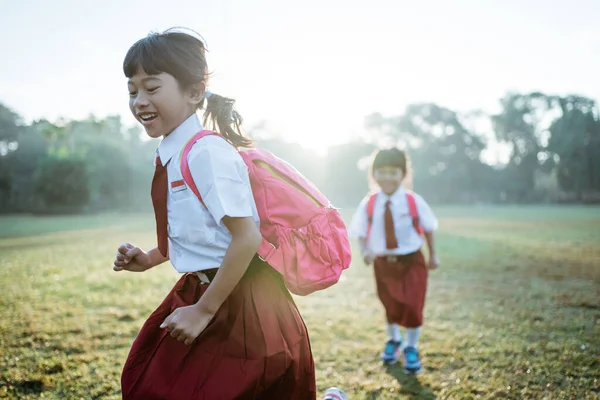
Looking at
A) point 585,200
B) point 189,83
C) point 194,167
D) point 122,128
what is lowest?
point 585,200

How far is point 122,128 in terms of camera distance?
6322 cm

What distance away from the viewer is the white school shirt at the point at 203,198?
1328 mm

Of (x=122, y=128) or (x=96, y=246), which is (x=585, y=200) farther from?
(x=122, y=128)

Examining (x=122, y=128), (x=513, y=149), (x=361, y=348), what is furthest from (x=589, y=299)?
(x=122, y=128)

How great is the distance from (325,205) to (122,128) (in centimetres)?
6681

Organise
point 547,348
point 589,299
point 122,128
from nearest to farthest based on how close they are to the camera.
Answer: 1. point 547,348
2. point 589,299
3. point 122,128

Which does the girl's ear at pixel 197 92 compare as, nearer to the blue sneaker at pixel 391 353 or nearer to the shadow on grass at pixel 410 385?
the shadow on grass at pixel 410 385

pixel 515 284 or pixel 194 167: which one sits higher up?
pixel 194 167

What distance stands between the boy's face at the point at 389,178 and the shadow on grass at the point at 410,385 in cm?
141

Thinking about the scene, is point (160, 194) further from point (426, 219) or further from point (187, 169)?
point (426, 219)

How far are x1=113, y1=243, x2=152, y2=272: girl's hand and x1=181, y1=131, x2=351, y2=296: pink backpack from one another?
59 cm

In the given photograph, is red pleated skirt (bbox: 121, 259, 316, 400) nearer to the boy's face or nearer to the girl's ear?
the girl's ear

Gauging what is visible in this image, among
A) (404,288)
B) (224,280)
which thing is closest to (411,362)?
(404,288)

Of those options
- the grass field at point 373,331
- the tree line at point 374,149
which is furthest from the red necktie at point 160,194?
the tree line at point 374,149
